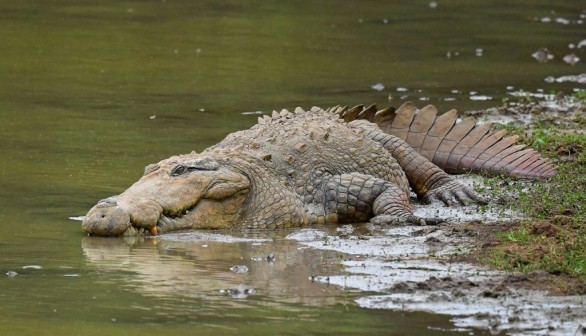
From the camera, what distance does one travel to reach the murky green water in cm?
743

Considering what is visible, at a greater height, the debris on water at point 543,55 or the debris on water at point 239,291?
the debris on water at point 543,55

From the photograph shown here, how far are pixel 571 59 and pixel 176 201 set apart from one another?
11.2m

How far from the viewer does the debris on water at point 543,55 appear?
19766mm

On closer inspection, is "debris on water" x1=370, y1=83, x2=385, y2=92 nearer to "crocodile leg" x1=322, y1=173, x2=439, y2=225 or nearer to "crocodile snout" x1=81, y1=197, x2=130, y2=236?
"crocodile leg" x1=322, y1=173, x2=439, y2=225

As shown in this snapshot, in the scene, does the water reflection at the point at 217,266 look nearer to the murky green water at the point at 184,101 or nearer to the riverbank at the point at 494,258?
the murky green water at the point at 184,101

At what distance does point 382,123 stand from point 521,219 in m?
1.97

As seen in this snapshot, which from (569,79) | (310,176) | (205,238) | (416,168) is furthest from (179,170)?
(569,79)

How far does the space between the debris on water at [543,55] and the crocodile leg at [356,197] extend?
32.4 feet

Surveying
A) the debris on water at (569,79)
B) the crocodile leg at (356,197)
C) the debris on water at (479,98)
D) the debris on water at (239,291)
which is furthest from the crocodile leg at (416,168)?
the debris on water at (569,79)

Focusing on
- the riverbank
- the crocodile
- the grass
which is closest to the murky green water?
the riverbank

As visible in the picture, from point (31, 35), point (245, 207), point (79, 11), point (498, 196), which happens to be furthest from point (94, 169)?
point (79, 11)

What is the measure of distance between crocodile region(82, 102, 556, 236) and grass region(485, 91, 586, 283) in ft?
1.34

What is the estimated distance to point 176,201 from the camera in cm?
977

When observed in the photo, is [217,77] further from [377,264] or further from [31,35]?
[377,264]
